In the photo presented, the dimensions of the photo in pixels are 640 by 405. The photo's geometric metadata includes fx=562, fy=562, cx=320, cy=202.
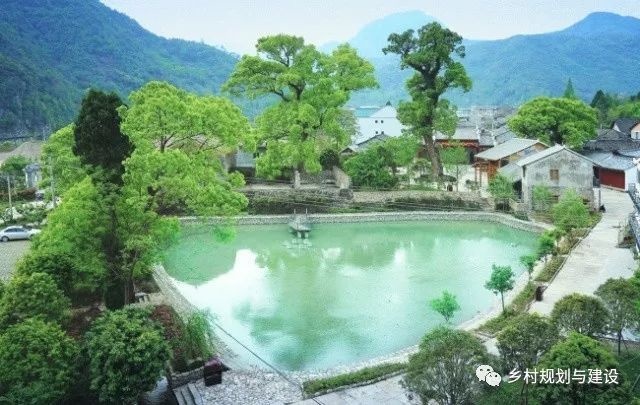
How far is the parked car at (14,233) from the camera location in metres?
23.0

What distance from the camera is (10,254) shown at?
20500 millimetres

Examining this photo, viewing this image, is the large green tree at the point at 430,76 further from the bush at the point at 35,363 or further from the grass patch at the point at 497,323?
the bush at the point at 35,363

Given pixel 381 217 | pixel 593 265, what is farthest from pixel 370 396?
pixel 381 217

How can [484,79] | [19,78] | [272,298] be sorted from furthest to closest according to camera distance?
[484,79] → [19,78] → [272,298]

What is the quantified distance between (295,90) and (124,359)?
23.9 meters

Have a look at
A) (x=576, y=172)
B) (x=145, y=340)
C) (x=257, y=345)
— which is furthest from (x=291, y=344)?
(x=576, y=172)

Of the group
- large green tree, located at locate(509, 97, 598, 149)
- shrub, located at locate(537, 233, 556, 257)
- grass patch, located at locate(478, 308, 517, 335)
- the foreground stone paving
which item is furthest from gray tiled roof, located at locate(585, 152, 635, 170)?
the foreground stone paving

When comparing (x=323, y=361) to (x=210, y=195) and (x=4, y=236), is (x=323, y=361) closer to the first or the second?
(x=210, y=195)

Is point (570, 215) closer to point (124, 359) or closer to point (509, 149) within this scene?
point (509, 149)

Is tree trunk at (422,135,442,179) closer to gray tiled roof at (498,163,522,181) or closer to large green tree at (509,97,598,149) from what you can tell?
gray tiled roof at (498,163,522,181)

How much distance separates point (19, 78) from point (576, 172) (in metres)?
61.3

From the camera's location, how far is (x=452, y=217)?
94.3 ft

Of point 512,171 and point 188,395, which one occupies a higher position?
point 512,171

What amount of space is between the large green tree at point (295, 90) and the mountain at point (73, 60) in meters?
37.8
